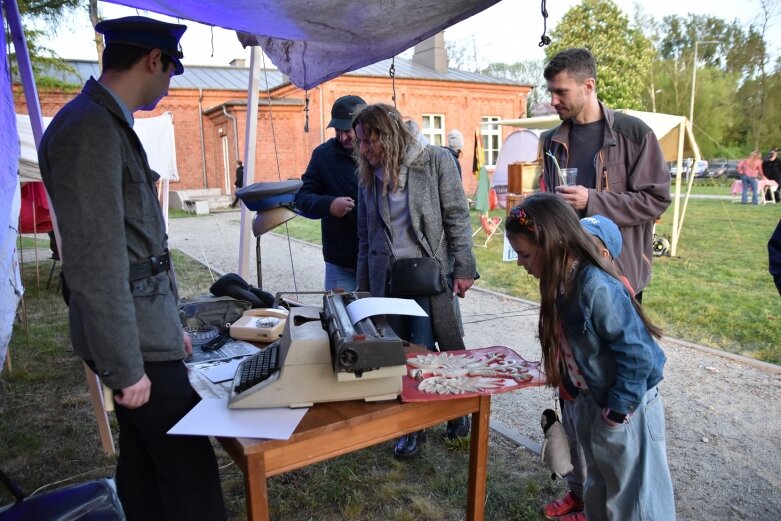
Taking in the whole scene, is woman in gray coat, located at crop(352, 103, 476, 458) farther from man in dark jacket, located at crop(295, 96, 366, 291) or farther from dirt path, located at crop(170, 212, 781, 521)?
dirt path, located at crop(170, 212, 781, 521)

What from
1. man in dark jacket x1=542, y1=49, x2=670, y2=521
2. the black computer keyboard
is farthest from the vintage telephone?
man in dark jacket x1=542, y1=49, x2=670, y2=521

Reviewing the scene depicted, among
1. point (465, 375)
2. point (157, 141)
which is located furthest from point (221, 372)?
point (157, 141)

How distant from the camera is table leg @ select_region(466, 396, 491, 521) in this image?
178cm

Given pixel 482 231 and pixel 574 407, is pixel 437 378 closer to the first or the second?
pixel 574 407

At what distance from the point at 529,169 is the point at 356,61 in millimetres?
7945

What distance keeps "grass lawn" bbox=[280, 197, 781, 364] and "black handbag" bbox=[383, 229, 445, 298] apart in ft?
10.5

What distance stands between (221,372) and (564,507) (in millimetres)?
1535

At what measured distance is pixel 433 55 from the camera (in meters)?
24.8

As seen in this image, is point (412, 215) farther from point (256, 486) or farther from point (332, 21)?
point (256, 486)

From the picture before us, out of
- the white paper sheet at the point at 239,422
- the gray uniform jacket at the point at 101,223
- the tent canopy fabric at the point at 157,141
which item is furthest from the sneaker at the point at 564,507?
the tent canopy fabric at the point at 157,141

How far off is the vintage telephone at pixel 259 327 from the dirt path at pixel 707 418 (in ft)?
5.49

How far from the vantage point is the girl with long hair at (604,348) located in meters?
1.64

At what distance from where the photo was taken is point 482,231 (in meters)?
11.5

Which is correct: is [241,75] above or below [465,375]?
above
